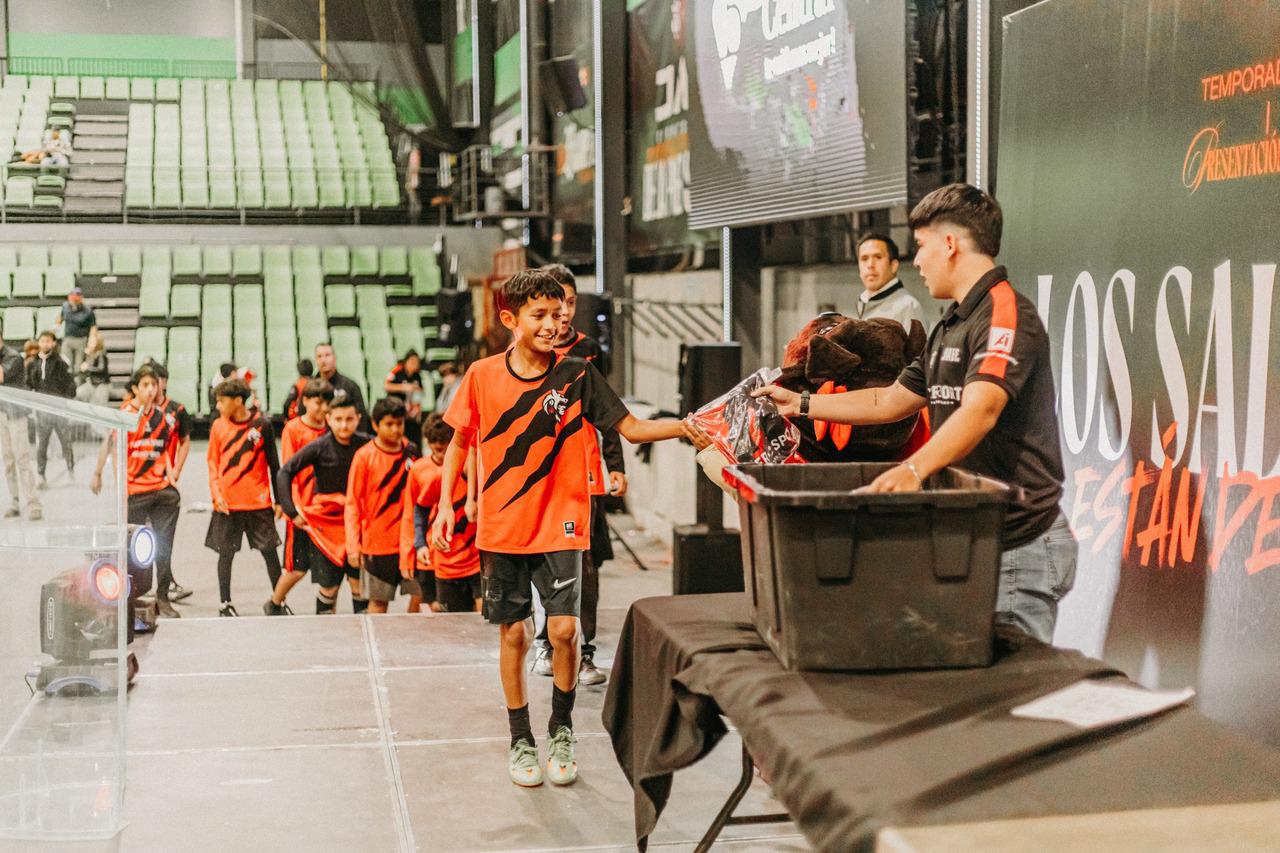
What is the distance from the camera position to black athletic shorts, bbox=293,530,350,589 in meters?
8.43

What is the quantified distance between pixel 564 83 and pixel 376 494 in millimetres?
7412

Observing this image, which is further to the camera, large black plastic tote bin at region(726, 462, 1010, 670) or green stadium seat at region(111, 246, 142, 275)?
green stadium seat at region(111, 246, 142, 275)

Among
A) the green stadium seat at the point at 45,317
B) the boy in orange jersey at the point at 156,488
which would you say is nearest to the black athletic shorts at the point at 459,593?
the boy in orange jersey at the point at 156,488

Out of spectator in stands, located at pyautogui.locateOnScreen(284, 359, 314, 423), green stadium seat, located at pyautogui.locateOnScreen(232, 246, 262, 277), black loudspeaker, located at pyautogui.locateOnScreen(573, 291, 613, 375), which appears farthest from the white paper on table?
green stadium seat, located at pyautogui.locateOnScreen(232, 246, 262, 277)

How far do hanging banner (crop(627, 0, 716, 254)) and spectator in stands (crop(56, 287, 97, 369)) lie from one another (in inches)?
332

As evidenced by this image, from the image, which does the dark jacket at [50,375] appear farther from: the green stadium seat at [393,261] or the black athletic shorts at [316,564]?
the black athletic shorts at [316,564]

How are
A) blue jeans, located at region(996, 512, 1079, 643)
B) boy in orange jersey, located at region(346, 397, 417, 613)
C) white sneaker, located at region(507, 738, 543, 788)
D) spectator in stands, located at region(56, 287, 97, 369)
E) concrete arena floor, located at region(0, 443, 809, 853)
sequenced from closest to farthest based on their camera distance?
blue jeans, located at region(996, 512, 1079, 643), concrete arena floor, located at region(0, 443, 809, 853), white sneaker, located at region(507, 738, 543, 788), boy in orange jersey, located at region(346, 397, 417, 613), spectator in stands, located at region(56, 287, 97, 369)

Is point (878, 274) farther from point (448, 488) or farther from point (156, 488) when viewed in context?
point (156, 488)

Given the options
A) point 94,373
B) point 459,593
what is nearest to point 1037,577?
point 459,593

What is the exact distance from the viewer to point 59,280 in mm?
20703

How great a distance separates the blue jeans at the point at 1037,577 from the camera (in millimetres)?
3223

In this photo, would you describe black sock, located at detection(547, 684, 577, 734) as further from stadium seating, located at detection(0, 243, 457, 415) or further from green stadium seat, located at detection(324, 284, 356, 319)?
green stadium seat, located at detection(324, 284, 356, 319)

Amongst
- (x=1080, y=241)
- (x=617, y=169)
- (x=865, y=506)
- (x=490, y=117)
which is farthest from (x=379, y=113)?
(x=865, y=506)

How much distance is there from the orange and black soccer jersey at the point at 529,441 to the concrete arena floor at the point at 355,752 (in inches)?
32.9
